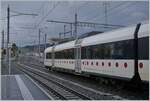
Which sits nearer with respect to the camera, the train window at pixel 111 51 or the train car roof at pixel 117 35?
the train car roof at pixel 117 35

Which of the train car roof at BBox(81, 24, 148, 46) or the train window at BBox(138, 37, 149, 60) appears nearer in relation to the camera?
the train window at BBox(138, 37, 149, 60)

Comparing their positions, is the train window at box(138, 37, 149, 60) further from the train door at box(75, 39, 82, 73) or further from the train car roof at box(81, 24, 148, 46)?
the train door at box(75, 39, 82, 73)

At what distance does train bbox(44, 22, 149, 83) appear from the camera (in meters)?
16.0

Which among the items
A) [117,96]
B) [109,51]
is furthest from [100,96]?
[109,51]

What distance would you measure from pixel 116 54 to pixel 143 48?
10.6 ft

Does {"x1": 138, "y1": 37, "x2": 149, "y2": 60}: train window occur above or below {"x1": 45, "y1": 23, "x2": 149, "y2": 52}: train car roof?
below

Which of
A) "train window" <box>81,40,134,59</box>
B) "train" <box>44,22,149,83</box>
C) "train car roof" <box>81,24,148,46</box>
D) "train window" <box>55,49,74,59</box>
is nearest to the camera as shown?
"train" <box>44,22,149,83</box>

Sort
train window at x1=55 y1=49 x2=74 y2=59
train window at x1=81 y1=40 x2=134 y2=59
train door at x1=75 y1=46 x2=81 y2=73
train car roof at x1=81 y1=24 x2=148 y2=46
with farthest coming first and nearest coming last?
1. train window at x1=55 y1=49 x2=74 y2=59
2. train door at x1=75 y1=46 x2=81 y2=73
3. train window at x1=81 y1=40 x2=134 y2=59
4. train car roof at x1=81 y1=24 x2=148 y2=46

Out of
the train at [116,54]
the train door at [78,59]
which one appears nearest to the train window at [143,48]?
the train at [116,54]

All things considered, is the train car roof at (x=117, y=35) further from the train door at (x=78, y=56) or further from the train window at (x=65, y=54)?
the train window at (x=65, y=54)

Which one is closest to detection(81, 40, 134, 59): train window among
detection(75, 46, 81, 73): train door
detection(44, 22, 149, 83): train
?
detection(44, 22, 149, 83): train

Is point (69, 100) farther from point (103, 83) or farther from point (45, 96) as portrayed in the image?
point (103, 83)

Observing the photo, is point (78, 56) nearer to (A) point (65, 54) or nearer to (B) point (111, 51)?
(A) point (65, 54)

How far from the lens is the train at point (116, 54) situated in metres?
16.0
